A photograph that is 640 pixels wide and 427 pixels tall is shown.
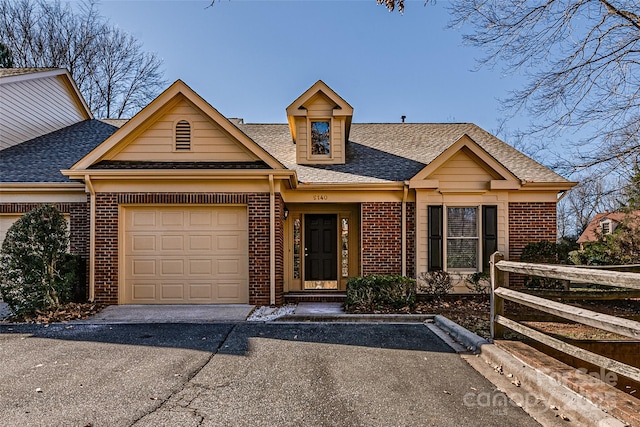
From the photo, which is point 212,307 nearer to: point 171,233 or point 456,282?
point 171,233

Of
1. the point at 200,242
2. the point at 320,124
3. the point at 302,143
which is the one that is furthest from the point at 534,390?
the point at 320,124

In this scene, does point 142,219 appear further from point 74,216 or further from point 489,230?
point 489,230

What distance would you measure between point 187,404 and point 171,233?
19.4ft

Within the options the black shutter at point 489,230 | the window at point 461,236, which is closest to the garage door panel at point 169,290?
the window at point 461,236

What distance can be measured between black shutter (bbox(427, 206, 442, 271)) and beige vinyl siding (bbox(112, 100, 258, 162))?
15.8ft

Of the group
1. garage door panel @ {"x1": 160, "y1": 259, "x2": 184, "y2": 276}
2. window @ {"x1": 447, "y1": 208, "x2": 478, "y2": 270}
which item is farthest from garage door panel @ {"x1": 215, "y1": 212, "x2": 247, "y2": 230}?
window @ {"x1": 447, "y1": 208, "x2": 478, "y2": 270}

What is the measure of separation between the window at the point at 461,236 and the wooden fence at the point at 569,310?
4.96 m

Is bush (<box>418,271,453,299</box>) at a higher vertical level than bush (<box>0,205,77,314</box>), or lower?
lower

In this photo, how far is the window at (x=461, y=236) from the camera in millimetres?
10133

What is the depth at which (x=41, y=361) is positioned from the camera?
5125 millimetres

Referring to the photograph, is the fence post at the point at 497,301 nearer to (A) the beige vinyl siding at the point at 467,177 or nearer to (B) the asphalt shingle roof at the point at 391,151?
(A) the beige vinyl siding at the point at 467,177

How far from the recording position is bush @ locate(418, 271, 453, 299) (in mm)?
9695

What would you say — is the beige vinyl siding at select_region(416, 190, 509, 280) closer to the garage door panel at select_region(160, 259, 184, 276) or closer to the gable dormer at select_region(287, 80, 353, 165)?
the gable dormer at select_region(287, 80, 353, 165)

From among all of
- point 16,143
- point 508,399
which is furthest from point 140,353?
point 16,143
